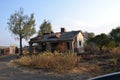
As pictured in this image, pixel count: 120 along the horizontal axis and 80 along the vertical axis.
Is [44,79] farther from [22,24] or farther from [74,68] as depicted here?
[22,24]

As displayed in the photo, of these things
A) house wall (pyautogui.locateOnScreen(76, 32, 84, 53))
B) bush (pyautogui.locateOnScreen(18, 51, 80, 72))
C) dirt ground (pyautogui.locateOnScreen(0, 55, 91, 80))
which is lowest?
dirt ground (pyautogui.locateOnScreen(0, 55, 91, 80))

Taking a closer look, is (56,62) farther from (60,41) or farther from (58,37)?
(58,37)

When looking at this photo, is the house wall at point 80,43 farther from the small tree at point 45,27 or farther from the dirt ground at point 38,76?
the dirt ground at point 38,76

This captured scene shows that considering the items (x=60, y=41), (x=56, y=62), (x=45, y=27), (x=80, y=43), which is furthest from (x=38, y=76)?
(x=45, y=27)

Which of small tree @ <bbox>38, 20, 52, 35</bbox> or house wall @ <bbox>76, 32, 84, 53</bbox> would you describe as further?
small tree @ <bbox>38, 20, 52, 35</bbox>

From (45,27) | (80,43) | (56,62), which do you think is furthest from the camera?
(45,27)

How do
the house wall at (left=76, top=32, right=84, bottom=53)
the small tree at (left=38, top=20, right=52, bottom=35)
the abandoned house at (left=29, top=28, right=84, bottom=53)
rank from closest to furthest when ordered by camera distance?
the abandoned house at (left=29, top=28, right=84, bottom=53)
the house wall at (left=76, top=32, right=84, bottom=53)
the small tree at (left=38, top=20, right=52, bottom=35)

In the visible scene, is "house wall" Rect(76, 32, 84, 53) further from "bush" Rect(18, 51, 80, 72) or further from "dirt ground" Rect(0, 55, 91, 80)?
"dirt ground" Rect(0, 55, 91, 80)

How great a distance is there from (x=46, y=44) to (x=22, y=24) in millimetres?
10250

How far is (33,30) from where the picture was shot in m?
61.8

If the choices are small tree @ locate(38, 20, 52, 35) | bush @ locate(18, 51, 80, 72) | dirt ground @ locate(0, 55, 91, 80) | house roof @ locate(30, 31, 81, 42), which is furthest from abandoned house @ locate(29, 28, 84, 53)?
dirt ground @ locate(0, 55, 91, 80)

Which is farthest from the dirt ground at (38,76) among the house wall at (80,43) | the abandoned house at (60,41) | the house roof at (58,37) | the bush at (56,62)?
the house wall at (80,43)

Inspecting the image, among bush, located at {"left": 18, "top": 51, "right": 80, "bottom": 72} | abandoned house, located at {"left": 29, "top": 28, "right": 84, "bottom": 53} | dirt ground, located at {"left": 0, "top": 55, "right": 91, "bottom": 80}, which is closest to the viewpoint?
dirt ground, located at {"left": 0, "top": 55, "right": 91, "bottom": 80}

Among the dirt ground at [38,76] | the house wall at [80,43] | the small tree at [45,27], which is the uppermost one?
the small tree at [45,27]
